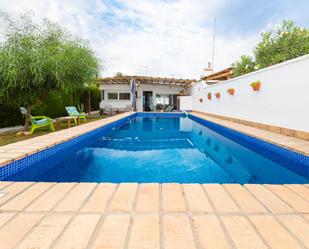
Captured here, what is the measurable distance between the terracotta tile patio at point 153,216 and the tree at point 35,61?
4.65 m

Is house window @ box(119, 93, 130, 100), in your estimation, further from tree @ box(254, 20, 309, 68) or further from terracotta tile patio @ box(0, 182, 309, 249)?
terracotta tile patio @ box(0, 182, 309, 249)

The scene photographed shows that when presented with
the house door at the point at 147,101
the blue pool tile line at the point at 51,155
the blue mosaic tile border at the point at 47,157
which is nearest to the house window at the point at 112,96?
the house door at the point at 147,101

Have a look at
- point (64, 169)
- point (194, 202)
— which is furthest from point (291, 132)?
point (64, 169)

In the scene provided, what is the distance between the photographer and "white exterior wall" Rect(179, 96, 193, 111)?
1736 centimetres

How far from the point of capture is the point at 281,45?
10.4 metres

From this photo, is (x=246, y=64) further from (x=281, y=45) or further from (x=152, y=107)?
(x=152, y=107)

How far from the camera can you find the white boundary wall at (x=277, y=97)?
4676 millimetres

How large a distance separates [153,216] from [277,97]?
577cm

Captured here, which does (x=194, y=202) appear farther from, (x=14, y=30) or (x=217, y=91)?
(x=217, y=91)

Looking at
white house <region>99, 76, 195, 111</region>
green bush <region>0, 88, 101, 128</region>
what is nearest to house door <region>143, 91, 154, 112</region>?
white house <region>99, 76, 195, 111</region>

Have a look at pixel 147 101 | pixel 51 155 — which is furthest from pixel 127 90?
pixel 51 155

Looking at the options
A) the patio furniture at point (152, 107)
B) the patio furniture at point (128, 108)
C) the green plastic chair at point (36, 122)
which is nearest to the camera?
the green plastic chair at point (36, 122)

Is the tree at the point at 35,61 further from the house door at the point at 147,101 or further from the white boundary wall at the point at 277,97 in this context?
the house door at the point at 147,101

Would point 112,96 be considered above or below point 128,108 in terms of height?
above
